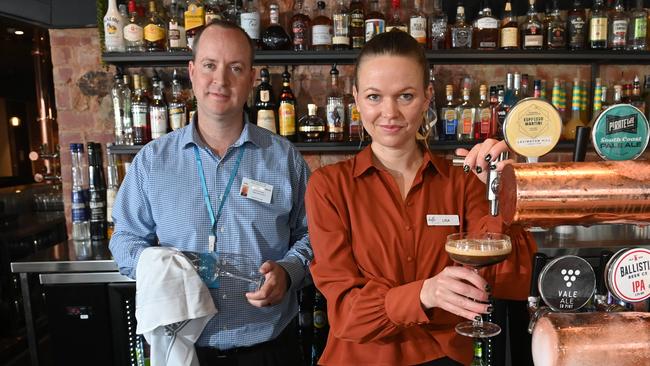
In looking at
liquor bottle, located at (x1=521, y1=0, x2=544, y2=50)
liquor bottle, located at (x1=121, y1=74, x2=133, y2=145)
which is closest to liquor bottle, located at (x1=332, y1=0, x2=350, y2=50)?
liquor bottle, located at (x1=521, y1=0, x2=544, y2=50)

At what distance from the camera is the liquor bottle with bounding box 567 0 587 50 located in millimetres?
2588

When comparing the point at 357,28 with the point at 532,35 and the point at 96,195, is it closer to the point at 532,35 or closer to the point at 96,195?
the point at 532,35

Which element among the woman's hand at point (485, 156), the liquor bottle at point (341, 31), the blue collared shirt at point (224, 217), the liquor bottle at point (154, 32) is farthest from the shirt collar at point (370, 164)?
the liquor bottle at point (154, 32)

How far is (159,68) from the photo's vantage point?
2754 mm

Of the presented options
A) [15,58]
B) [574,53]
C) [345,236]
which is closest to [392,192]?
[345,236]

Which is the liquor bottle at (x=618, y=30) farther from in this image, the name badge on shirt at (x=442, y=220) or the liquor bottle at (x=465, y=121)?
the name badge on shirt at (x=442, y=220)

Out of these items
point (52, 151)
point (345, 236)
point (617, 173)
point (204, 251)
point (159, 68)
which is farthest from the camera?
point (52, 151)

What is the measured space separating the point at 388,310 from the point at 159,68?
7.73ft

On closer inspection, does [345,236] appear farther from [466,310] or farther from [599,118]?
[599,118]

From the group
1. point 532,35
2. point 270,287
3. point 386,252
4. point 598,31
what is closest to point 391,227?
point 386,252

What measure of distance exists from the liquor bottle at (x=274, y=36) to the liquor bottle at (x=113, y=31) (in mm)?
729

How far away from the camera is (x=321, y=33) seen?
2.51 m

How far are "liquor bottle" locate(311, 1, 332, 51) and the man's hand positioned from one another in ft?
4.80

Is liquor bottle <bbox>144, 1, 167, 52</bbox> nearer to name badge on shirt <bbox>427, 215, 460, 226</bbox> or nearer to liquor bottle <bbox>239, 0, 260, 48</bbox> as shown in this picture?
liquor bottle <bbox>239, 0, 260, 48</bbox>
